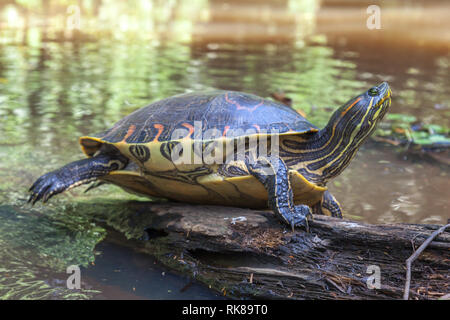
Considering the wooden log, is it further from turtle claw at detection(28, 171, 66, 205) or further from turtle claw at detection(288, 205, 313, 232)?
turtle claw at detection(28, 171, 66, 205)

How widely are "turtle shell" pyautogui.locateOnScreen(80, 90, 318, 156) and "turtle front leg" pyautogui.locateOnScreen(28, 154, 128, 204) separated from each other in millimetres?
179

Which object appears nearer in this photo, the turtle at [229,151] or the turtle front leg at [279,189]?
the turtle front leg at [279,189]

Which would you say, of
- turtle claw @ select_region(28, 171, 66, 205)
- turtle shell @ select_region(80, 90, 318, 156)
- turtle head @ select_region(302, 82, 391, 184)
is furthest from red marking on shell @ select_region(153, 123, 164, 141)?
turtle head @ select_region(302, 82, 391, 184)

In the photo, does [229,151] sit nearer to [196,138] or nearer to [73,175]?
[196,138]

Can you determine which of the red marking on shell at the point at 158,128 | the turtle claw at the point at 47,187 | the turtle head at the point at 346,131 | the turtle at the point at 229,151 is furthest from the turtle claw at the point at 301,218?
the turtle claw at the point at 47,187

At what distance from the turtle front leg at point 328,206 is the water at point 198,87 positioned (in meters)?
0.19

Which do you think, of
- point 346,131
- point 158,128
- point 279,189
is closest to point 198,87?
point 158,128

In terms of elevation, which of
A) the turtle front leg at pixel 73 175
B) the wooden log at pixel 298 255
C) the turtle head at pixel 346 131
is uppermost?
the turtle head at pixel 346 131

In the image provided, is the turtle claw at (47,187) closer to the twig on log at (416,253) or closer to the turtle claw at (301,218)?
the turtle claw at (301,218)

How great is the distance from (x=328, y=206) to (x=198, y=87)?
4.39 metres

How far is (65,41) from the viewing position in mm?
11461

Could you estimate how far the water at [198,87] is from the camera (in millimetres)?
3908

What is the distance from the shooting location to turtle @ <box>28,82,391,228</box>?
11.3 feet

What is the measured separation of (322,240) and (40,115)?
14.8ft
